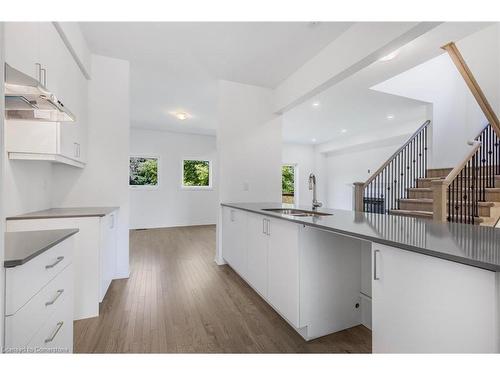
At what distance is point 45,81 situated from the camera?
1.78 meters

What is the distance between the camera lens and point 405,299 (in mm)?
1037

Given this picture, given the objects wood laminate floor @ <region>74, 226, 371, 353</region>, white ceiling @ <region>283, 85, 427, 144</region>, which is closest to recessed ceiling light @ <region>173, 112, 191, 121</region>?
white ceiling @ <region>283, 85, 427, 144</region>

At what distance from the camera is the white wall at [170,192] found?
656 cm

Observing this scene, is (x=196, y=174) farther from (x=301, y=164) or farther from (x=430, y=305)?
(x=430, y=305)

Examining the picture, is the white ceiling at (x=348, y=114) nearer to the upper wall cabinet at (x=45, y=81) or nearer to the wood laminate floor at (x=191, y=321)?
the wood laminate floor at (x=191, y=321)

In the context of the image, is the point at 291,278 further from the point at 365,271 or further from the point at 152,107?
the point at 152,107

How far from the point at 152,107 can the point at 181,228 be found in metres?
3.30

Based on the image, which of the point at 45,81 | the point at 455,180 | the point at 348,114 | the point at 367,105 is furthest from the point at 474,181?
the point at 45,81

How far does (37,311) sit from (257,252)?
66.4 inches

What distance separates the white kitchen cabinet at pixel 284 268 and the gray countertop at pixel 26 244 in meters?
1.37

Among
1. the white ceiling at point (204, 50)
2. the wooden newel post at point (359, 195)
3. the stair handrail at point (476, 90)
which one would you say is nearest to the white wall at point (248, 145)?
the white ceiling at point (204, 50)

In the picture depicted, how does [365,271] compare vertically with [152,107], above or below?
below
